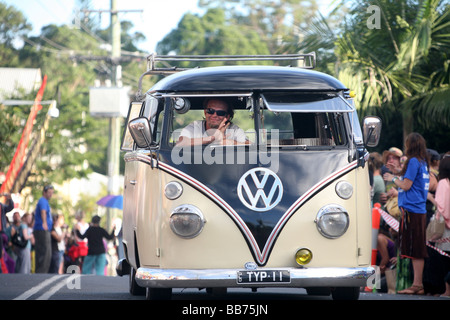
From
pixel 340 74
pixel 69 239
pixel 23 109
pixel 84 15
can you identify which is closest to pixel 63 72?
pixel 23 109

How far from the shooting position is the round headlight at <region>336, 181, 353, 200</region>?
865 centimetres

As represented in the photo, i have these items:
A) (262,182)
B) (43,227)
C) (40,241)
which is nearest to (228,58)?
(262,182)

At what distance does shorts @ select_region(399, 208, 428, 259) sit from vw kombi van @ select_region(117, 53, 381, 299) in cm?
306

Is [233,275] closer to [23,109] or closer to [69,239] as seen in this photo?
[69,239]

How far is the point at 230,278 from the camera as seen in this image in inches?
332

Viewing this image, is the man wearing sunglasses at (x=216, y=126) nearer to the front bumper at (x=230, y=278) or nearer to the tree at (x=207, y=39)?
the front bumper at (x=230, y=278)

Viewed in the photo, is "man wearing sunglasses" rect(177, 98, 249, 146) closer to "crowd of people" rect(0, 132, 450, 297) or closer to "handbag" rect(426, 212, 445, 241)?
"crowd of people" rect(0, 132, 450, 297)

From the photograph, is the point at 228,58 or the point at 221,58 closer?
the point at 228,58

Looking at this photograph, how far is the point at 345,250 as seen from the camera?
8656 mm

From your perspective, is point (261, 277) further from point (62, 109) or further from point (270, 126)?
point (62, 109)

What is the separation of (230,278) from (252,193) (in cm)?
77

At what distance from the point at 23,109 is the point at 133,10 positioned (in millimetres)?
11187

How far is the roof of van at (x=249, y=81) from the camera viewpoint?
29.1 feet
